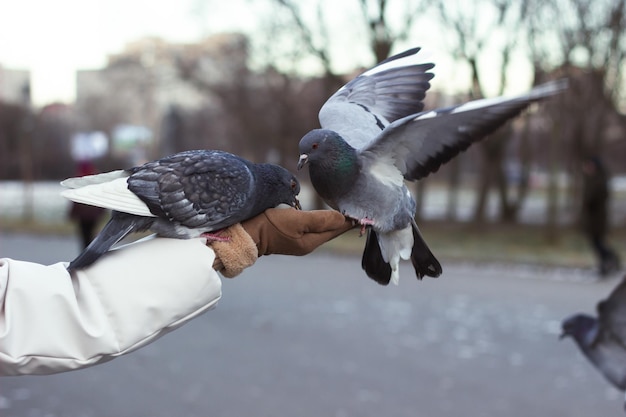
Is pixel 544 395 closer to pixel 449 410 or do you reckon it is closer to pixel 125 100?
pixel 449 410

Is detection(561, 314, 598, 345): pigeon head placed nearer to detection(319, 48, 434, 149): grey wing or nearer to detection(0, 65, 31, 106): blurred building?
detection(319, 48, 434, 149): grey wing

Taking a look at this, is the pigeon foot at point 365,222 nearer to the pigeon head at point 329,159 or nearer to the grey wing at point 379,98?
the pigeon head at point 329,159

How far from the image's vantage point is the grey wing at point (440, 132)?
77.0 inches

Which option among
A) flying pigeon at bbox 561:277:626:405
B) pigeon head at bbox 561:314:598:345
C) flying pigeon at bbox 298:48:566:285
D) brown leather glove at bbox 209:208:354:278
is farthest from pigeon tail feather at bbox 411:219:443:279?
pigeon head at bbox 561:314:598:345

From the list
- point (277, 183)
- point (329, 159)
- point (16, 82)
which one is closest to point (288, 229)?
point (277, 183)

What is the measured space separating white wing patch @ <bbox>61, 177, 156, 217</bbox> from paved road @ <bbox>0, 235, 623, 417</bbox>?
3.45 meters

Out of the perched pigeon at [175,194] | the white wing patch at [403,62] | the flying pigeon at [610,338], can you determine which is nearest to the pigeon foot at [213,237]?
the perched pigeon at [175,194]

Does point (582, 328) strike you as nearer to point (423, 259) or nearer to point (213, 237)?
point (423, 259)

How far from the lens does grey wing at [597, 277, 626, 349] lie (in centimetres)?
331

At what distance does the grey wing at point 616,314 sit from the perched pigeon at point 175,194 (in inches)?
81.9

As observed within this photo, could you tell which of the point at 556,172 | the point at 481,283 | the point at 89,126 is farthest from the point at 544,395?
the point at 89,126

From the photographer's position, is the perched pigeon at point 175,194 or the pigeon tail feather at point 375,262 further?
the pigeon tail feather at point 375,262

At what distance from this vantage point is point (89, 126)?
33688 millimetres

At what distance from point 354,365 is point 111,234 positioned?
4.58m
